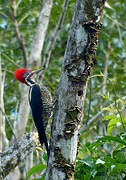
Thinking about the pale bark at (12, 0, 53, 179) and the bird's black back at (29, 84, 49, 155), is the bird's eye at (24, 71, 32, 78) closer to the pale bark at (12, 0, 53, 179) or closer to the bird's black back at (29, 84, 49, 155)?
the bird's black back at (29, 84, 49, 155)

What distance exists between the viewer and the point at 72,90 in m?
1.81

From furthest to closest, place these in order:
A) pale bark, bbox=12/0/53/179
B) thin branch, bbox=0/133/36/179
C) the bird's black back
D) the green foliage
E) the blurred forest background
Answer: the blurred forest background → pale bark, bbox=12/0/53/179 → thin branch, bbox=0/133/36/179 → the bird's black back → the green foliage

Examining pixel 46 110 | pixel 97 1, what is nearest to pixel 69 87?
pixel 97 1

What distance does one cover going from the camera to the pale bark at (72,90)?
1810mm

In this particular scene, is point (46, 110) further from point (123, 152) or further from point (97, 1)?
point (97, 1)

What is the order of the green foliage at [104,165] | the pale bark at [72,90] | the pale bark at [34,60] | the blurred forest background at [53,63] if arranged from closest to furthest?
1. the pale bark at [72,90]
2. the green foliage at [104,165]
3. the pale bark at [34,60]
4. the blurred forest background at [53,63]

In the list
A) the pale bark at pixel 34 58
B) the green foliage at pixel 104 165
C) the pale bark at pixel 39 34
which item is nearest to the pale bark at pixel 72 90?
the green foliage at pixel 104 165

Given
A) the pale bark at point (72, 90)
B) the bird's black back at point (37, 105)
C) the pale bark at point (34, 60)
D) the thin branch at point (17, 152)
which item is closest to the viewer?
the pale bark at point (72, 90)

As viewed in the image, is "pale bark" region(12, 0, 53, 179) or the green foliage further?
"pale bark" region(12, 0, 53, 179)

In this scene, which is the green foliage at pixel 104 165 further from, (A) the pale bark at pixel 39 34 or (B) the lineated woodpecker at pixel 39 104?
(A) the pale bark at pixel 39 34

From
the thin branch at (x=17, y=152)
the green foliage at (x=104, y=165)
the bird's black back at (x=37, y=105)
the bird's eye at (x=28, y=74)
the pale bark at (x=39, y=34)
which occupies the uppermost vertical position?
the pale bark at (x=39, y=34)

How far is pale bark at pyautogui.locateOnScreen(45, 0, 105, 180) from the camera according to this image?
1.81 meters

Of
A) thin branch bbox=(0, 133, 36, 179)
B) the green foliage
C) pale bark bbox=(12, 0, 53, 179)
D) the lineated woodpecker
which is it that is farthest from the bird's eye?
the green foliage

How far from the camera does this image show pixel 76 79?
1822 mm
